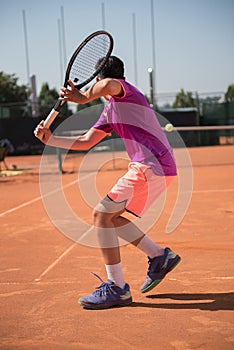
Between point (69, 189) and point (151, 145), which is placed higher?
point (151, 145)

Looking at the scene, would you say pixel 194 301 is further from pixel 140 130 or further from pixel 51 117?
pixel 51 117

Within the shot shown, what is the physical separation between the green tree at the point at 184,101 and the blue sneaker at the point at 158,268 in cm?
2377

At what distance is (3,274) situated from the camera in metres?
5.02

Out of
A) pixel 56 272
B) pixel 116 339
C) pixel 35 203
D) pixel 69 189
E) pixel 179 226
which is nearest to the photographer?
pixel 116 339

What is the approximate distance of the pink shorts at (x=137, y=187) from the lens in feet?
12.9

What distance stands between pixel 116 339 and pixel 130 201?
40.5 inches

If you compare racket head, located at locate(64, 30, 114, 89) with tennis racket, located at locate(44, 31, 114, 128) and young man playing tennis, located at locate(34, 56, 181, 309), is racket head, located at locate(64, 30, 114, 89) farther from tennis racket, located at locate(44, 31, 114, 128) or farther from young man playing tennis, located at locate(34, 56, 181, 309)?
young man playing tennis, located at locate(34, 56, 181, 309)

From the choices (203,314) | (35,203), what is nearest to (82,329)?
(203,314)

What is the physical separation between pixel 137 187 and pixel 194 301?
916 millimetres

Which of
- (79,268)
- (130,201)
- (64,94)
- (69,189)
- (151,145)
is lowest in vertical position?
(69,189)

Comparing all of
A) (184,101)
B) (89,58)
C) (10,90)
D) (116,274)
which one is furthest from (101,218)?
(10,90)

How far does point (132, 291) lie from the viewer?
4348mm

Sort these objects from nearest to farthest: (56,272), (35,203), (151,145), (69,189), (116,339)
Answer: (116,339) → (151,145) → (56,272) → (35,203) → (69,189)

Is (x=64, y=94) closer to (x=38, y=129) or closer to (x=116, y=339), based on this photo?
(x=38, y=129)
